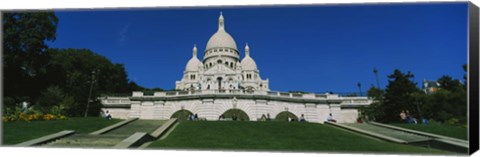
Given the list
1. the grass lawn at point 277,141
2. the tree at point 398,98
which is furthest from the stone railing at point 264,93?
the grass lawn at point 277,141

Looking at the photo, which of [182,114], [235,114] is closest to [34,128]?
[235,114]

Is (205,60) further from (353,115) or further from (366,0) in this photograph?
(366,0)

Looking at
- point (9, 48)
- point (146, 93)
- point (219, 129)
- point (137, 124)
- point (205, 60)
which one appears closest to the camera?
point (219, 129)

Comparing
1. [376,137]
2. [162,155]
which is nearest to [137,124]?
[162,155]

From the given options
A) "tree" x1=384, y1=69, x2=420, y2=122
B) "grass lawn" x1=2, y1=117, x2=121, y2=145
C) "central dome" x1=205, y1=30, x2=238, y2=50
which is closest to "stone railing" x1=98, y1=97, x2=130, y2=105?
"grass lawn" x1=2, y1=117, x2=121, y2=145

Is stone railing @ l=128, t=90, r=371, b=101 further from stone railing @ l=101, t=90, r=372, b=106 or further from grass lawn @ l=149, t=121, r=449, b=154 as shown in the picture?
grass lawn @ l=149, t=121, r=449, b=154

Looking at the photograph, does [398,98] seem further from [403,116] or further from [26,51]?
[26,51]
